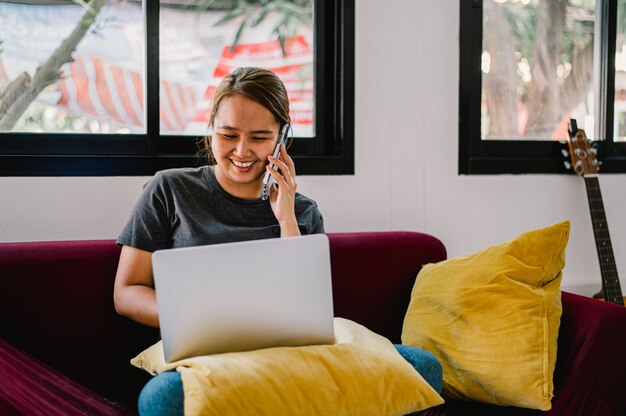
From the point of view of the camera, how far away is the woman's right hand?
165cm

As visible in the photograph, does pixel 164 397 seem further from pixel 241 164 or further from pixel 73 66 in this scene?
pixel 73 66

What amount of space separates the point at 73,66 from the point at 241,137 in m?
0.75

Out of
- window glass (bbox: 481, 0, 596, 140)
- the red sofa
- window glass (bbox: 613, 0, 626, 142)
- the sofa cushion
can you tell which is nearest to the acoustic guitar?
window glass (bbox: 481, 0, 596, 140)

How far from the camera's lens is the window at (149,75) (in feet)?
6.90

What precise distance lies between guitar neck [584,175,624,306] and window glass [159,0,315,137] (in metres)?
1.19

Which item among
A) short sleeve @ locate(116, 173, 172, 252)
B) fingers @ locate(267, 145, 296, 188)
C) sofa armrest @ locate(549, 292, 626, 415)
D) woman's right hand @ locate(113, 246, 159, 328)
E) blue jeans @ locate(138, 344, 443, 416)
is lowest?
sofa armrest @ locate(549, 292, 626, 415)

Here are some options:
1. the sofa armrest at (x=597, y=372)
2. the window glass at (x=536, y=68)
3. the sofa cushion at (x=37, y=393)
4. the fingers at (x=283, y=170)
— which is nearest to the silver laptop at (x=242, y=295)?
the sofa cushion at (x=37, y=393)

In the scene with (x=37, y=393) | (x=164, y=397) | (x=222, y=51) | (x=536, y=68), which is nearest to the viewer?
(x=164, y=397)

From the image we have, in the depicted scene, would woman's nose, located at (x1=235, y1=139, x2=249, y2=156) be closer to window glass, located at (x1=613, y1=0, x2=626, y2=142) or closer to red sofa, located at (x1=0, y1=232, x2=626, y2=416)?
red sofa, located at (x1=0, y1=232, x2=626, y2=416)

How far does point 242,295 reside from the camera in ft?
4.05

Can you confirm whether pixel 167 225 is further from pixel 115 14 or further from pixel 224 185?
pixel 115 14

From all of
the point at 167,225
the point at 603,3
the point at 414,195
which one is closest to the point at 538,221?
the point at 414,195

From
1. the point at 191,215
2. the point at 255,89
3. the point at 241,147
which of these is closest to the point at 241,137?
the point at 241,147

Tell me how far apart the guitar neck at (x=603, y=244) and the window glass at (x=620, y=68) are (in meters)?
0.39
